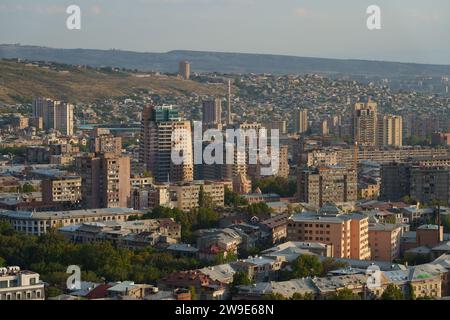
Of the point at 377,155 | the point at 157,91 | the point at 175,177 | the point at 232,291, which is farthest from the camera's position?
the point at 157,91

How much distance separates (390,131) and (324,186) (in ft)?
40.6

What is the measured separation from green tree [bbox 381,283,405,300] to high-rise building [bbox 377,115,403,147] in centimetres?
1923

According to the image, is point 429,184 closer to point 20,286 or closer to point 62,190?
point 62,190

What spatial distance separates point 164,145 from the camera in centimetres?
1883

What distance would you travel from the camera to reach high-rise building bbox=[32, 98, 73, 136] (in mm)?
32125

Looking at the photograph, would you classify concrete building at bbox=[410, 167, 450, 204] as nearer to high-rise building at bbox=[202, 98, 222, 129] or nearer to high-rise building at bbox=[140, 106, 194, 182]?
high-rise building at bbox=[140, 106, 194, 182]

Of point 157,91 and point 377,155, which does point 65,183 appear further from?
Result: point 157,91

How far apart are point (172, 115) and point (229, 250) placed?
8.13 m

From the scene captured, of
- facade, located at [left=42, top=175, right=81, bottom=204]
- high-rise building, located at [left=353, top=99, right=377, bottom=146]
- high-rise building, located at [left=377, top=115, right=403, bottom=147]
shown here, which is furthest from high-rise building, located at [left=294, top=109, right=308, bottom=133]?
facade, located at [left=42, top=175, right=81, bottom=204]

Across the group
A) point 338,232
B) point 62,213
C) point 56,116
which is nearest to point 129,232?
point 62,213

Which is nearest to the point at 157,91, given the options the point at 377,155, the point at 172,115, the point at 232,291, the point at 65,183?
the point at 377,155

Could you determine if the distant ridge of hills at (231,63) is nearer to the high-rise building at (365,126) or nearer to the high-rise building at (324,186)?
the high-rise building at (365,126)

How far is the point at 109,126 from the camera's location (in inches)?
1314

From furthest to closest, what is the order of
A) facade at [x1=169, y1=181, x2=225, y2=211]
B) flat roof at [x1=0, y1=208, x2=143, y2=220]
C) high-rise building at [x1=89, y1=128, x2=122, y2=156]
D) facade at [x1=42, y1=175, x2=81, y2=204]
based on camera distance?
high-rise building at [x1=89, y1=128, x2=122, y2=156], facade at [x1=42, y1=175, x2=81, y2=204], facade at [x1=169, y1=181, x2=225, y2=211], flat roof at [x1=0, y1=208, x2=143, y2=220]
